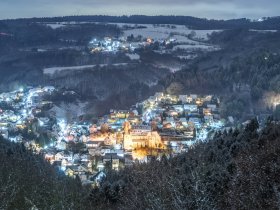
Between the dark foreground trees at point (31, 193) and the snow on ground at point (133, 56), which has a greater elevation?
the dark foreground trees at point (31, 193)

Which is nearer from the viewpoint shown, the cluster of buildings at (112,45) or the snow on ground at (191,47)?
the snow on ground at (191,47)

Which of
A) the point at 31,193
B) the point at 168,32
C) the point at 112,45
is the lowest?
the point at 112,45

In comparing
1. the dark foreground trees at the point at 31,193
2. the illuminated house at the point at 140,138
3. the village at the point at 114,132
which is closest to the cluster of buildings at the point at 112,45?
the village at the point at 114,132

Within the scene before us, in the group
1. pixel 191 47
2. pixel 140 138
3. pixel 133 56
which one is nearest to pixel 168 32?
pixel 191 47

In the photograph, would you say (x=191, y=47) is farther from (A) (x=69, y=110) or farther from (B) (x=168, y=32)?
(A) (x=69, y=110)

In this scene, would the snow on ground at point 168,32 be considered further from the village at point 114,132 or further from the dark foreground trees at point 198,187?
the dark foreground trees at point 198,187

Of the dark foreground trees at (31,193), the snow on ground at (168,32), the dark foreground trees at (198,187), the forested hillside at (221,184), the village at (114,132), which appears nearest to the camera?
the forested hillside at (221,184)

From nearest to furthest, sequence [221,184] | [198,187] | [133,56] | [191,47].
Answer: [198,187] < [221,184] < [133,56] < [191,47]

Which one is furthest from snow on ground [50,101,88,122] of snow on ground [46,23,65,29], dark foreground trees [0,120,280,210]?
snow on ground [46,23,65,29]

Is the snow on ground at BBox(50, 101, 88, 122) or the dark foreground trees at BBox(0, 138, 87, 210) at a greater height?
the dark foreground trees at BBox(0, 138, 87, 210)

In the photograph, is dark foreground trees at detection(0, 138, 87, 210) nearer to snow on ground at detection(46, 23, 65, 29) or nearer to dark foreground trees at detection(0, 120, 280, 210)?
dark foreground trees at detection(0, 120, 280, 210)
